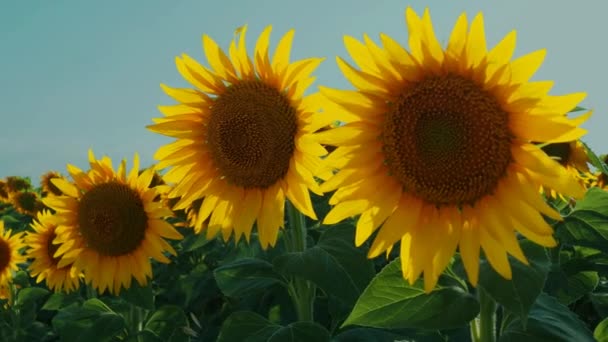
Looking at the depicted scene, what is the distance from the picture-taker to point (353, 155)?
2.59 m

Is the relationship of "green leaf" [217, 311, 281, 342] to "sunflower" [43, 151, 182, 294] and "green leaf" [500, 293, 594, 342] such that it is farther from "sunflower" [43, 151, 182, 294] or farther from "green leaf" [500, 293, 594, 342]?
"sunflower" [43, 151, 182, 294]

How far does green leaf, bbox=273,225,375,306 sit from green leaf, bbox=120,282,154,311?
1766 millimetres

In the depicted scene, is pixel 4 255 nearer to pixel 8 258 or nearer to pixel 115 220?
pixel 8 258

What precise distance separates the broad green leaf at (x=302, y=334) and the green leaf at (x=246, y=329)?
0.29ft

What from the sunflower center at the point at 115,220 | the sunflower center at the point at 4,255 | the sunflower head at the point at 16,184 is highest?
the sunflower head at the point at 16,184

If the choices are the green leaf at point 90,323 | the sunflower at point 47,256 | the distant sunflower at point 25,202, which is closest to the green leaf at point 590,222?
the green leaf at point 90,323

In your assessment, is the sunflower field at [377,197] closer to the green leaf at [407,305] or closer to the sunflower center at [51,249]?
the green leaf at [407,305]

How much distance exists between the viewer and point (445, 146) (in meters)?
2.53

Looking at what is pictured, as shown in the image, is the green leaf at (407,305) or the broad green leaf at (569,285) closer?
the green leaf at (407,305)

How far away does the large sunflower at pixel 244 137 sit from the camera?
3.21m

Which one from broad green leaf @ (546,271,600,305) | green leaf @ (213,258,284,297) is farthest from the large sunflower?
broad green leaf @ (546,271,600,305)

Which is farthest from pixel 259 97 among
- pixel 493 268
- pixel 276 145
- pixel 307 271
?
pixel 493 268

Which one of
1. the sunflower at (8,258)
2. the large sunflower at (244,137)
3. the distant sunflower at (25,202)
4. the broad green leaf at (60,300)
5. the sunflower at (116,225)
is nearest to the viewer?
the large sunflower at (244,137)

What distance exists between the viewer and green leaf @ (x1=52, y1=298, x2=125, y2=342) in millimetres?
4633
